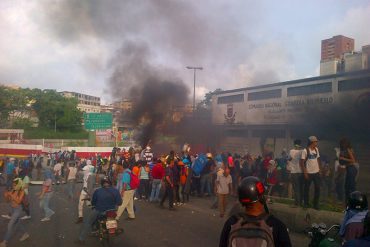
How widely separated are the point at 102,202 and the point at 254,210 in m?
4.70

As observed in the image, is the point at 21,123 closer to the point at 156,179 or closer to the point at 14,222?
the point at 156,179

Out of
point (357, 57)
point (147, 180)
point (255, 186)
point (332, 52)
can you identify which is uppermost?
point (332, 52)

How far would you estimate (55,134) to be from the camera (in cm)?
5453

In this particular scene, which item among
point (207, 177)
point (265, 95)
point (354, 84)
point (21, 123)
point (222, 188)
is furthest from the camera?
point (21, 123)

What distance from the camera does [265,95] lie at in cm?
2481

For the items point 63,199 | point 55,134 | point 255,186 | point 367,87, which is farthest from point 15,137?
point 255,186

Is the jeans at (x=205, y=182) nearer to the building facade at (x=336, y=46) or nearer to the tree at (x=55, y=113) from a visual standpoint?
the building facade at (x=336, y=46)

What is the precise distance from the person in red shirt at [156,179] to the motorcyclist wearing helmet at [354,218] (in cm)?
788

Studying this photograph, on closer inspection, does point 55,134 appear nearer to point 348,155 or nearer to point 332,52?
point 332,52

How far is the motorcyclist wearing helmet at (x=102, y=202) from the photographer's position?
6.48m

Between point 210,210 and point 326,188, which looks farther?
point 326,188

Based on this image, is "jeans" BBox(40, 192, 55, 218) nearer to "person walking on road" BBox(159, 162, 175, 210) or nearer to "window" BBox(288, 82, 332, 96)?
"person walking on road" BBox(159, 162, 175, 210)

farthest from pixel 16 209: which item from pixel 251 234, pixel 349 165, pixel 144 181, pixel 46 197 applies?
pixel 349 165

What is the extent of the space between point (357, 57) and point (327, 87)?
14.3 feet
